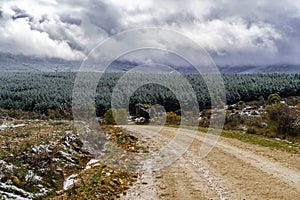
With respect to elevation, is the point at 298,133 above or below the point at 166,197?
above

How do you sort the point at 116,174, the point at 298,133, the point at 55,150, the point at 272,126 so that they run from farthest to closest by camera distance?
the point at 272,126
the point at 298,133
the point at 55,150
the point at 116,174

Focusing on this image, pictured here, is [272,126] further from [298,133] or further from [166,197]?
[166,197]

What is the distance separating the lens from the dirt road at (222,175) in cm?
926

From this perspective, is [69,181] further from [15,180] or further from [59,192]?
[15,180]

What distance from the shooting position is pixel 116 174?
37.8ft

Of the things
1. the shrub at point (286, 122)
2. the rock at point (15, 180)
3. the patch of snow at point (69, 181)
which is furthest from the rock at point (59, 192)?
the shrub at point (286, 122)

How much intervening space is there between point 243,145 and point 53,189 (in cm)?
1187

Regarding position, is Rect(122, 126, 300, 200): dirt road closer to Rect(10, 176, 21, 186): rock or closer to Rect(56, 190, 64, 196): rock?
Rect(56, 190, 64, 196): rock

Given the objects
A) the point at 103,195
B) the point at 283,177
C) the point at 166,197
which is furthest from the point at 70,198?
the point at 283,177

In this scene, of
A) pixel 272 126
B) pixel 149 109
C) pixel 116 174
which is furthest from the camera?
pixel 149 109

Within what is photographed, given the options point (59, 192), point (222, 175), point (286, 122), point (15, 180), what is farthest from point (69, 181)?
point (286, 122)

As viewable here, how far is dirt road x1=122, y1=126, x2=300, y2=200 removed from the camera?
9.26 meters

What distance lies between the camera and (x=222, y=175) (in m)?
11.3

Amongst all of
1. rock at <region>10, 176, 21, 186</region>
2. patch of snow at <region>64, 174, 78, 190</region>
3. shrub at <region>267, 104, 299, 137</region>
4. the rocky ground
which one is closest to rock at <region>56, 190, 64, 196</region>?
the rocky ground
